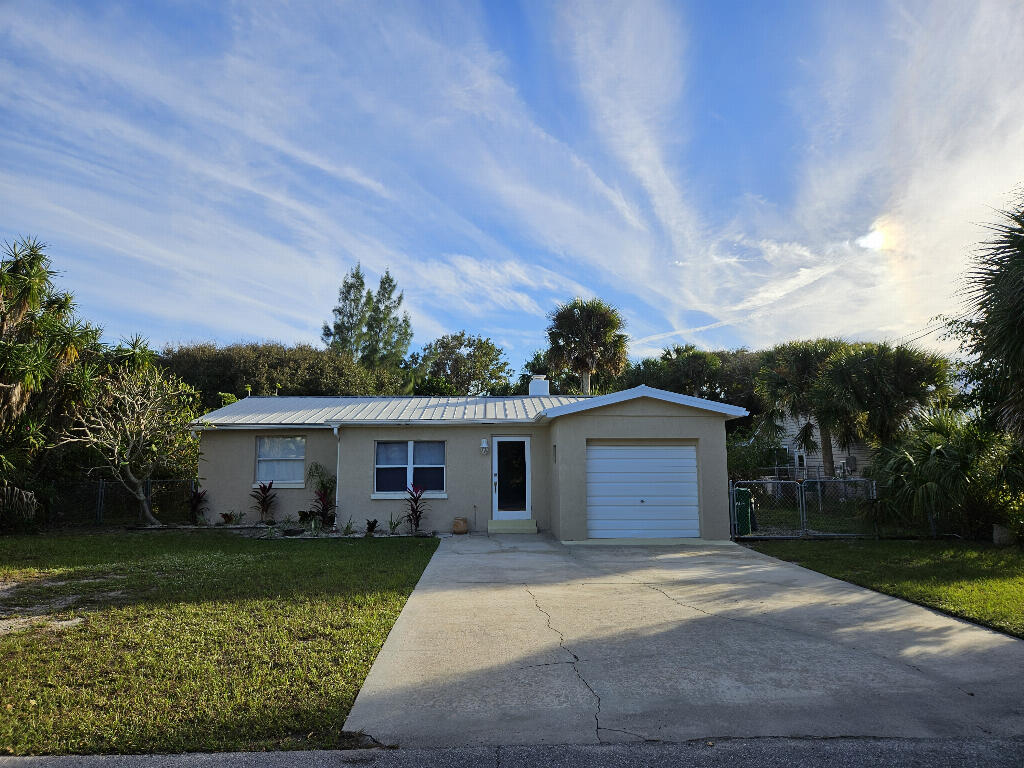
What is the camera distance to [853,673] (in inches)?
199

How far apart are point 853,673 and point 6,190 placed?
15108mm

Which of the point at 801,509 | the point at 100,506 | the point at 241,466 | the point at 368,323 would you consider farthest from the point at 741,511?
the point at 368,323

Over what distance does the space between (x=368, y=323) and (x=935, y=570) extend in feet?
106

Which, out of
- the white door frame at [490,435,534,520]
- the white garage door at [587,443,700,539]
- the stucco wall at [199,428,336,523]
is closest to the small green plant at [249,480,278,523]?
the stucco wall at [199,428,336,523]

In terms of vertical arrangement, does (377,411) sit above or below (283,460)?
above

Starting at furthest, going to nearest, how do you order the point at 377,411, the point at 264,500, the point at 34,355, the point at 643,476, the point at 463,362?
1. the point at 463,362
2. the point at 377,411
3. the point at 264,500
4. the point at 643,476
5. the point at 34,355

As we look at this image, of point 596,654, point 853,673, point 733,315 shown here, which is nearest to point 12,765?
point 596,654

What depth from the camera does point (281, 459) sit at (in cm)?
1623

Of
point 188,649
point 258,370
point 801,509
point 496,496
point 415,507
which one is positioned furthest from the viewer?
point 258,370

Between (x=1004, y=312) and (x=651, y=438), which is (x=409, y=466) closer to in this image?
(x=651, y=438)

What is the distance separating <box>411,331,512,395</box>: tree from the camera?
129 ft

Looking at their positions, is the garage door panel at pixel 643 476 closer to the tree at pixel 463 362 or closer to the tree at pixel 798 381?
the tree at pixel 798 381

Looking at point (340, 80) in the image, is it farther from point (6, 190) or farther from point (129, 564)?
point (129, 564)

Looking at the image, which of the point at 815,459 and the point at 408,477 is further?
the point at 815,459
